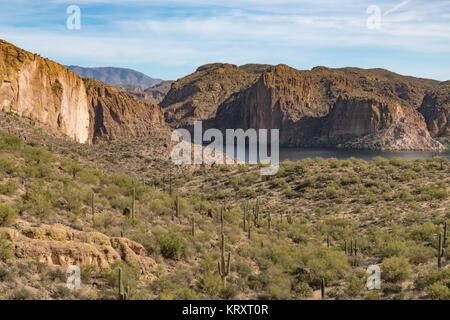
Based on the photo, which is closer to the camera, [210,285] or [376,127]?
[210,285]

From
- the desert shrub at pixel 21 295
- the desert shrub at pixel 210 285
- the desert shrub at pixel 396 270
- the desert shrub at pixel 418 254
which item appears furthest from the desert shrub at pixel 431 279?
the desert shrub at pixel 21 295

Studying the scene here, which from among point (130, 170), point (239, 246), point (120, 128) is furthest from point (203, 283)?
point (120, 128)

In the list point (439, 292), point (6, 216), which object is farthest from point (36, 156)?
point (439, 292)

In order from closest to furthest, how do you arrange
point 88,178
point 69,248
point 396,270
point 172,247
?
point 69,248 < point 172,247 < point 396,270 < point 88,178

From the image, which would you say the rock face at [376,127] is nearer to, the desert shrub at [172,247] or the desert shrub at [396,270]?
the desert shrub at [396,270]

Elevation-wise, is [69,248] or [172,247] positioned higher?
[69,248]

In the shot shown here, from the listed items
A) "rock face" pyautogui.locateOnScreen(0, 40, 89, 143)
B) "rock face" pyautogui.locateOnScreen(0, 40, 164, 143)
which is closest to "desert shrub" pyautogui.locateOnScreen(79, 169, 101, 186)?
"rock face" pyautogui.locateOnScreen(0, 40, 164, 143)

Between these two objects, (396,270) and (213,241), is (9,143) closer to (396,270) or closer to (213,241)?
(213,241)
